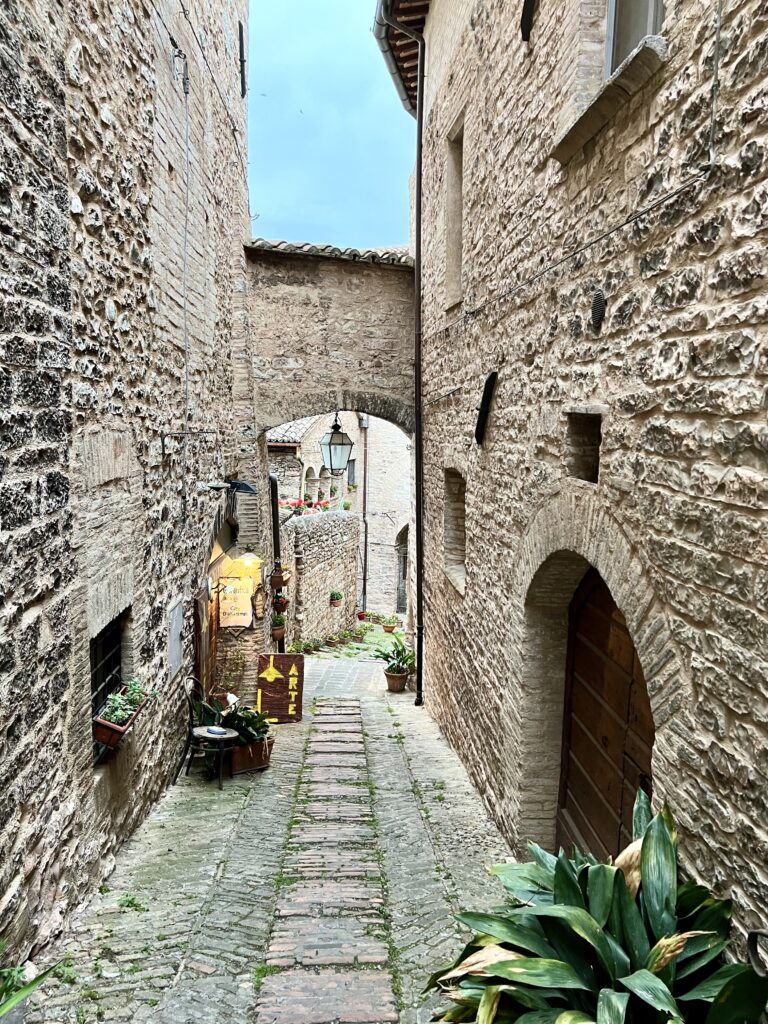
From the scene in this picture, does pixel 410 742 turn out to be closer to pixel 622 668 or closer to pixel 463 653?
pixel 463 653

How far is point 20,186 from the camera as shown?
2.88 m

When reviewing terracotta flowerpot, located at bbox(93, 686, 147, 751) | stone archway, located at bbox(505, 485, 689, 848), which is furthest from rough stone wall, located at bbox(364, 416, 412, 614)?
terracotta flowerpot, located at bbox(93, 686, 147, 751)

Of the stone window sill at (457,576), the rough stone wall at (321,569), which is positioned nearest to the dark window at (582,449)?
the stone window sill at (457,576)

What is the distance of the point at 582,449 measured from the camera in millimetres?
A: 3629

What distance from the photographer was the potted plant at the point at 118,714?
398 cm

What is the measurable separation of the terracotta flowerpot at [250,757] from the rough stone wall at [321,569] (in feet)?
20.9

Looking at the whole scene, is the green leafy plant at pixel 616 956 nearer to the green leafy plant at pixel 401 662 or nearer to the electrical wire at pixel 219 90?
the electrical wire at pixel 219 90

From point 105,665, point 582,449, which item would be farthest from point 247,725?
point 582,449

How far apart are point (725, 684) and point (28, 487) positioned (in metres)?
2.83

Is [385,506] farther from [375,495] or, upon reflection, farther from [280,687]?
[280,687]

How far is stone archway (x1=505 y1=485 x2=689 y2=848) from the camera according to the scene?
324 centimetres

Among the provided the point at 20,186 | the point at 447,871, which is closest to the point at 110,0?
the point at 20,186

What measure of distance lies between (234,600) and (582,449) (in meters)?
4.90

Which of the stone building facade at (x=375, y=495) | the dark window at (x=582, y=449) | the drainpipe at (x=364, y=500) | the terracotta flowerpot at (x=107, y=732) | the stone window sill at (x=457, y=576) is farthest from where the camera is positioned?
the drainpipe at (x=364, y=500)
